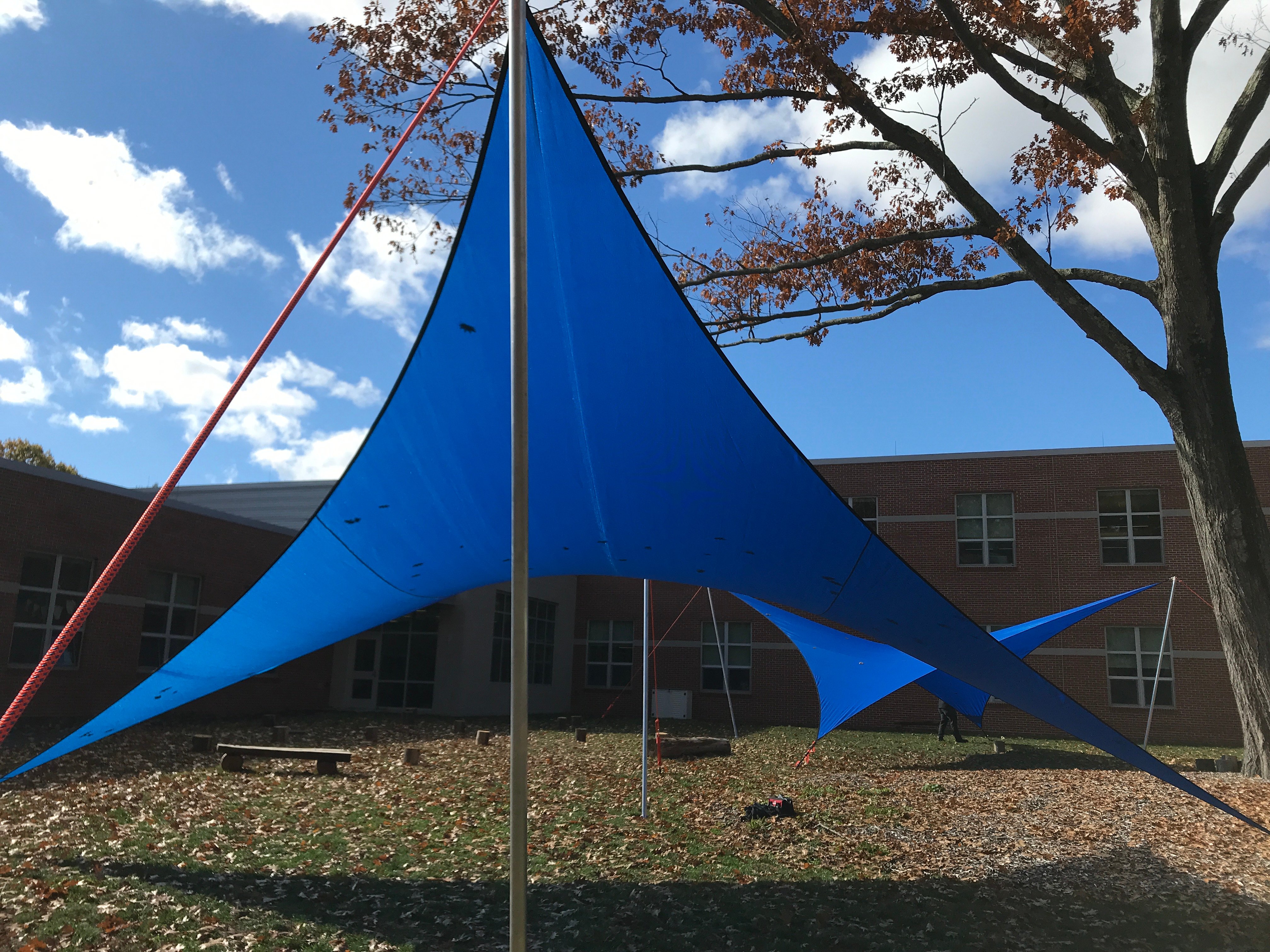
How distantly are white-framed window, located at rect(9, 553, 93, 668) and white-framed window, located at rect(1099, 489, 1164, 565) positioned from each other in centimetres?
2006

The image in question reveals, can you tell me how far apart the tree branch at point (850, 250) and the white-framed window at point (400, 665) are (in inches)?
445

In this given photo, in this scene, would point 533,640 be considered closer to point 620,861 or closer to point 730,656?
point 730,656

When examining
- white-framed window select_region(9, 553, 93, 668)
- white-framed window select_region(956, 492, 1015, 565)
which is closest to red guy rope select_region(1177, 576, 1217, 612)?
white-framed window select_region(956, 492, 1015, 565)

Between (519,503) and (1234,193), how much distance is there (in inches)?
354

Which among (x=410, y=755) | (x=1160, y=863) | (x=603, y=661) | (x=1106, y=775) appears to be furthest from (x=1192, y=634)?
(x=410, y=755)

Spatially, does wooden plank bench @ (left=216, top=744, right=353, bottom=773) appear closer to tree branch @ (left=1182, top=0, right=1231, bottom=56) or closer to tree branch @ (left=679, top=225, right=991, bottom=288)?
tree branch @ (left=679, top=225, right=991, bottom=288)

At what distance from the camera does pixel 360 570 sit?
5258mm

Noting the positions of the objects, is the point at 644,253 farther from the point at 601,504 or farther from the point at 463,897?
the point at 463,897

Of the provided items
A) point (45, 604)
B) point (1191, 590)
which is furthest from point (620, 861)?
point (1191, 590)

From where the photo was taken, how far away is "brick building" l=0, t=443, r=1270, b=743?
15781 millimetres

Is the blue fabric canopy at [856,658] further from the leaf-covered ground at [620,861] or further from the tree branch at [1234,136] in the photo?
the tree branch at [1234,136]

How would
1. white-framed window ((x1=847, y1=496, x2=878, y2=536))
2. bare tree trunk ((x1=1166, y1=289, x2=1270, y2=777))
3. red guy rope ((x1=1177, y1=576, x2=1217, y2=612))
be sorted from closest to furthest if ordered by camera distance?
bare tree trunk ((x1=1166, y1=289, x2=1270, y2=777)), red guy rope ((x1=1177, y1=576, x2=1217, y2=612)), white-framed window ((x1=847, y1=496, x2=878, y2=536))

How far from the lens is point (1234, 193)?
28.2 feet

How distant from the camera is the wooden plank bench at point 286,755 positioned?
366 inches
